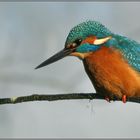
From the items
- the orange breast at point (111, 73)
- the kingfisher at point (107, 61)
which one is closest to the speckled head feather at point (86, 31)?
the kingfisher at point (107, 61)

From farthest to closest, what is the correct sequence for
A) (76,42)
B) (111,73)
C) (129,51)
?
(129,51) < (111,73) < (76,42)

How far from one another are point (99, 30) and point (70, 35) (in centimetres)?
28

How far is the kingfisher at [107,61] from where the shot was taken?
2.48 meters

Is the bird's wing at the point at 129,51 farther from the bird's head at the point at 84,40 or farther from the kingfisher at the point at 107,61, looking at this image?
the bird's head at the point at 84,40

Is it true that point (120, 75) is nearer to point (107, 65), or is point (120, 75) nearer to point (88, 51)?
point (107, 65)

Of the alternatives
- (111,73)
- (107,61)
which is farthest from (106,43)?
(111,73)

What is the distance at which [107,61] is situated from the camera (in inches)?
103

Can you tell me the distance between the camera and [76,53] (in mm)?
2473

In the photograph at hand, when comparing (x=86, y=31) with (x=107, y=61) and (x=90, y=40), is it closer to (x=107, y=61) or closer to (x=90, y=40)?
(x=90, y=40)

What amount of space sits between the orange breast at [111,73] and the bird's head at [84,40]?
3.0 inches

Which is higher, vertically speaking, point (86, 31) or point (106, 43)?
point (86, 31)

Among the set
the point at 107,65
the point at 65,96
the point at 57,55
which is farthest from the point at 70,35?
the point at 65,96

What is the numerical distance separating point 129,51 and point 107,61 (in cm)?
23

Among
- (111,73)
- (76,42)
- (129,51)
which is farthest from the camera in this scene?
(129,51)
